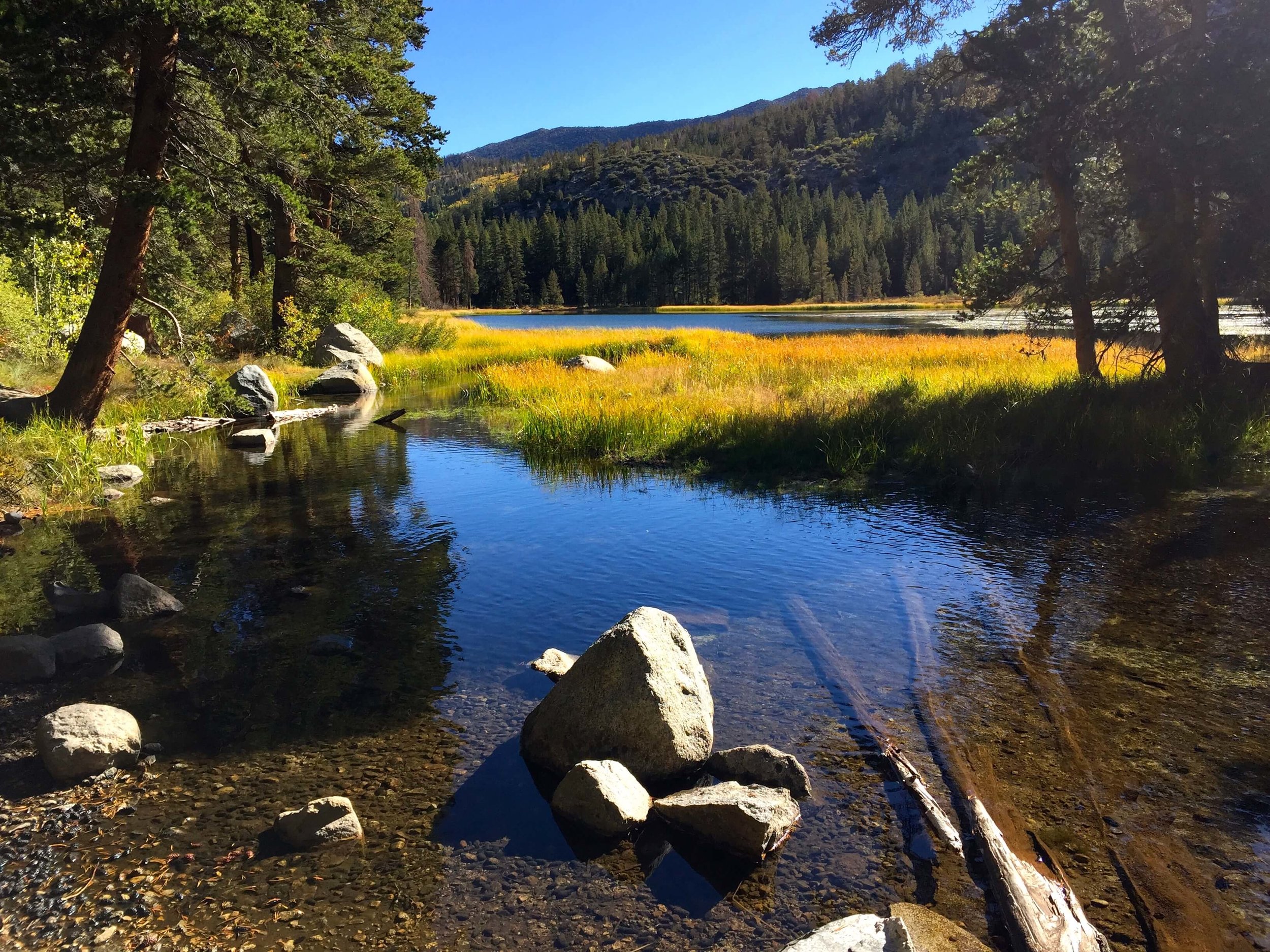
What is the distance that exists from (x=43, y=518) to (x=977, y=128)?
17673 millimetres

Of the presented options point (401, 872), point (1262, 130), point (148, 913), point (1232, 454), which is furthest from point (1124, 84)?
point (148, 913)

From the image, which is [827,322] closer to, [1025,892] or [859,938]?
[1025,892]

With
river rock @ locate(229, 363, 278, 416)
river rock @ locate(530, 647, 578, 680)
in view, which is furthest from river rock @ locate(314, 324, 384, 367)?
river rock @ locate(530, 647, 578, 680)

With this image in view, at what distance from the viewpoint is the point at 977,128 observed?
621 inches

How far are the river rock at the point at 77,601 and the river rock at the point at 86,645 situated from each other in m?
0.91

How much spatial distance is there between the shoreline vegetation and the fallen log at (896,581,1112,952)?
8513 millimetres

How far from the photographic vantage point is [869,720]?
218 inches

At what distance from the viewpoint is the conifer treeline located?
402ft

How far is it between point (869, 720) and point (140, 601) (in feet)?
22.4

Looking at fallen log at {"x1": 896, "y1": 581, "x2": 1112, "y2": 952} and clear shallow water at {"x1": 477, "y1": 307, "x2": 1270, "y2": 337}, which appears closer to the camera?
fallen log at {"x1": 896, "y1": 581, "x2": 1112, "y2": 952}

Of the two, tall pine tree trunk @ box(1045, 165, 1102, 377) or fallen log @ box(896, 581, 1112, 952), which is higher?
tall pine tree trunk @ box(1045, 165, 1102, 377)

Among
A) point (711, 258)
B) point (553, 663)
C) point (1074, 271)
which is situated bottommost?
point (553, 663)

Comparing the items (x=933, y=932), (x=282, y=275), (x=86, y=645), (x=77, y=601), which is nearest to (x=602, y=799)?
(x=933, y=932)

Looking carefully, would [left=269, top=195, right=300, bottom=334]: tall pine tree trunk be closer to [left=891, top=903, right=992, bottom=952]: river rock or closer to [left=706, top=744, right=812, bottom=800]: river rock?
[left=706, top=744, right=812, bottom=800]: river rock
